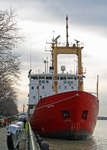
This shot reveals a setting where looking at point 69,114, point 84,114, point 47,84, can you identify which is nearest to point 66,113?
point 69,114

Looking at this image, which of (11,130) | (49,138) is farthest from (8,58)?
(49,138)

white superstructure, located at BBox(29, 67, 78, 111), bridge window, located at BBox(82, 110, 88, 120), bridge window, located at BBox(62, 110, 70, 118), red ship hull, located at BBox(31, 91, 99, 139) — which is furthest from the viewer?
white superstructure, located at BBox(29, 67, 78, 111)

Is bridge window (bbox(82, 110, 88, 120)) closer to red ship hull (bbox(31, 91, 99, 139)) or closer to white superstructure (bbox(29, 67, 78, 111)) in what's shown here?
red ship hull (bbox(31, 91, 99, 139))

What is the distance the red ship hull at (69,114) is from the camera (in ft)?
64.8

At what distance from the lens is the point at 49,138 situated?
2131cm

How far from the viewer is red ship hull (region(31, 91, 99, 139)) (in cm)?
1977

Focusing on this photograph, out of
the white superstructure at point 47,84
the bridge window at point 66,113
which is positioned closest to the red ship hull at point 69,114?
the bridge window at point 66,113

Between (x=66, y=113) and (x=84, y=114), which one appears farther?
(x=84, y=114)

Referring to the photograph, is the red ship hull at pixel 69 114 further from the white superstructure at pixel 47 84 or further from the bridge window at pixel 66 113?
the white superstructure at pixel 47 84

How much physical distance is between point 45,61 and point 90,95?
1957cm

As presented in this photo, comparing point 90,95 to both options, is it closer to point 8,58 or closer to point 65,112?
point 65,112

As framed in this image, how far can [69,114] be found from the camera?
65.7 ft

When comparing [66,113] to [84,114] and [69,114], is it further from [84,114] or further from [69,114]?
[84,114]

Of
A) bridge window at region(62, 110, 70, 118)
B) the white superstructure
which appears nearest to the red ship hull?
bridge window at region(62, 110, 70, 118)
